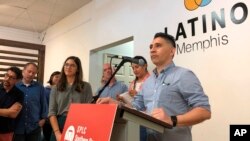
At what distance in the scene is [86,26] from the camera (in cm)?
468

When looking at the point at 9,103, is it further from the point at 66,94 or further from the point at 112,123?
the point at 112,123

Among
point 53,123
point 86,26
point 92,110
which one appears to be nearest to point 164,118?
point 92,110

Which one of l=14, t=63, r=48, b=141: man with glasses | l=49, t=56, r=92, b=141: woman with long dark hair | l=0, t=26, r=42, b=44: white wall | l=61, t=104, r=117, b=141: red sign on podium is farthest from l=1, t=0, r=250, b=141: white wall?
l=0, t=26, r=42, b=44: white wall

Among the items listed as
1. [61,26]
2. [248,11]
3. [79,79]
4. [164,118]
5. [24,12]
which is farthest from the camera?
[61,26]

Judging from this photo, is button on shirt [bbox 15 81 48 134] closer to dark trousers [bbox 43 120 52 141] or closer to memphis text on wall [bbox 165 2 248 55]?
dark trousers [bbox 43 120 52 141]

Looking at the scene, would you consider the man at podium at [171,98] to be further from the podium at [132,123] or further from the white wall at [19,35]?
the white wall at [19,35]

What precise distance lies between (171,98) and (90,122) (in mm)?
512

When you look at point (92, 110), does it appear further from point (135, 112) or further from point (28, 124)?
point (28, 124)

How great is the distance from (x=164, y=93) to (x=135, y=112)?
46 cm

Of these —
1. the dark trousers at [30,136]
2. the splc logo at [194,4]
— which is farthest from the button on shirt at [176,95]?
the dark trousers at [30,136]

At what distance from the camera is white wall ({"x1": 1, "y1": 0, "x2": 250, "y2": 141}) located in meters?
Answer: 2.27

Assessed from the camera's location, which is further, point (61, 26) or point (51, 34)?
point (51, 34)

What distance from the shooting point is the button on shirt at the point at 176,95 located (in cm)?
140

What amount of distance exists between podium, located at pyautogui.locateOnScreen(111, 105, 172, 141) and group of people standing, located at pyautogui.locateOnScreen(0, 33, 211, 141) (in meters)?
0.09
